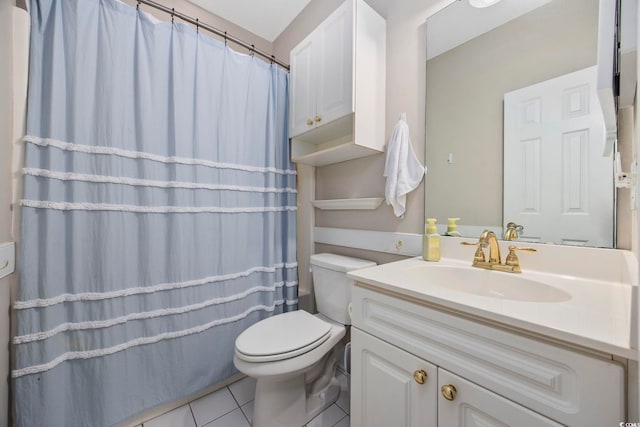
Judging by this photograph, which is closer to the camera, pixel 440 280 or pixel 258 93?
pixel 440 280

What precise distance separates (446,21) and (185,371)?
7.24 ft

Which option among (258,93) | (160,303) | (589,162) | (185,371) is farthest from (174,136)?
(589,162)

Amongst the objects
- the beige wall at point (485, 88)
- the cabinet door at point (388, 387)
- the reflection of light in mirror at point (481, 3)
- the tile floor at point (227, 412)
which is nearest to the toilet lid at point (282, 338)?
the cabinet door at point (388, 387)

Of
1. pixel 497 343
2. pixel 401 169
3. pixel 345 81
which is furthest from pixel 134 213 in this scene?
pixel 497 343

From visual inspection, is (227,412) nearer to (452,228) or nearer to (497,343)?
(497,343)

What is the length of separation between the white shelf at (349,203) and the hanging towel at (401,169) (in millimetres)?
115

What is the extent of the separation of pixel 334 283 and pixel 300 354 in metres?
0.41

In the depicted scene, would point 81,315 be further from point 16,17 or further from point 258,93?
point 258,93

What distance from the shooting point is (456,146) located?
114 centimetres

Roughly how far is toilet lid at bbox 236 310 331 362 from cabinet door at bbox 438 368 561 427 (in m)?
0.60

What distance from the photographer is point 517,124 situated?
0.98 m

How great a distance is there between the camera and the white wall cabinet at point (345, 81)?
123cm

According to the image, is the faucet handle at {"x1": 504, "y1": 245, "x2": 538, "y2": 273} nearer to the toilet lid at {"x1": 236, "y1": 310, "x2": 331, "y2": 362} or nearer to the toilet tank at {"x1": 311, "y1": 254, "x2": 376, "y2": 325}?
the toilet tank at {"x1": 311, "y1": 254, "x2": 376, "y2": 325}

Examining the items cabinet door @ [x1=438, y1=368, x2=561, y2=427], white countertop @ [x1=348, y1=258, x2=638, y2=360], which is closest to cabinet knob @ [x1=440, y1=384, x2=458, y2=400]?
cabinet door @ [x1=438, y1=368, x2=561, y2=427]
